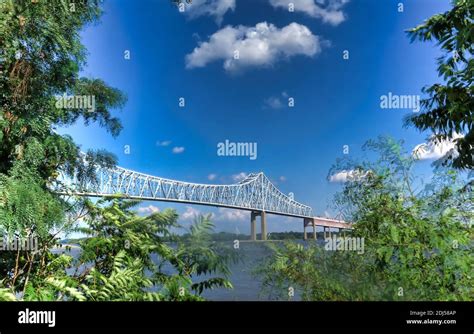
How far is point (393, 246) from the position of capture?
2.06m

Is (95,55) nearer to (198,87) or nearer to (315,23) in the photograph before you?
(198,87)

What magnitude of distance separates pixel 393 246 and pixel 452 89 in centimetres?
74

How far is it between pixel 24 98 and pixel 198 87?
82 cm

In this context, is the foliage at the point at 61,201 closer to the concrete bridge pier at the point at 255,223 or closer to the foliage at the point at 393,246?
the concrete bridge pier at the point at 255,223

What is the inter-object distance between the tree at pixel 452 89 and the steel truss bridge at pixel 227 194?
0.60 m

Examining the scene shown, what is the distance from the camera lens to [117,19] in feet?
7.23

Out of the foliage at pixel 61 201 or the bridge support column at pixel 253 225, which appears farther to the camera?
the bridge support column at pixel 253 225

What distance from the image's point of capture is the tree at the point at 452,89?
204 centimetres

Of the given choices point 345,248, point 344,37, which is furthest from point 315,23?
point 345,248

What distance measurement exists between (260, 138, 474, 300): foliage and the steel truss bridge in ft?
0.48

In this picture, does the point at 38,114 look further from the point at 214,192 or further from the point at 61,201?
the point at 214,192

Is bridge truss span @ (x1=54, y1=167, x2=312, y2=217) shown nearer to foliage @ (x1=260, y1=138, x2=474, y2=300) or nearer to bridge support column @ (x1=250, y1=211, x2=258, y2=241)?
bridge support column @ (x1=250, y1=211, x2=258, y2=241)

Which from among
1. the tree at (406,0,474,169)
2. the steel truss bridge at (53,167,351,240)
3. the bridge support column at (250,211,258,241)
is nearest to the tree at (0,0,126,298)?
the steel truss bridge at (53,167,351,240)
